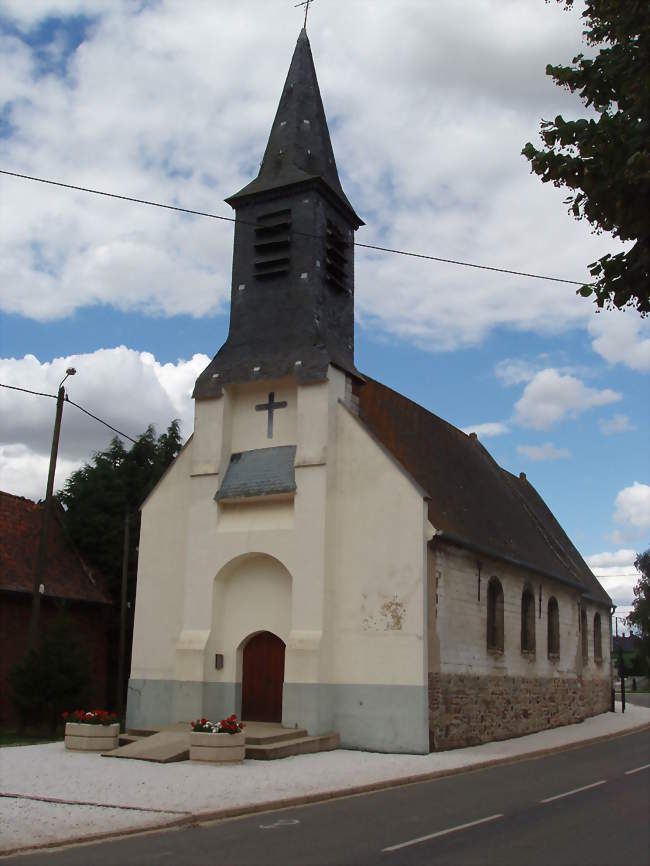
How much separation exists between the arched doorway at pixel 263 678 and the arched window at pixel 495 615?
17.3ft

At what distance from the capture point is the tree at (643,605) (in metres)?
62.3

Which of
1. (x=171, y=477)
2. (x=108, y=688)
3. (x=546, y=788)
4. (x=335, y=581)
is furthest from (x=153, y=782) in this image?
(x=108, y=688)

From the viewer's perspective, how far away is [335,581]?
19750 millimetres

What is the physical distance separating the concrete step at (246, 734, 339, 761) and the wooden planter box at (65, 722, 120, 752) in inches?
110

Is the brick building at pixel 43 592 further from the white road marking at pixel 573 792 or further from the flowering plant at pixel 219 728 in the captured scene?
the white road marking at pixel 573 792


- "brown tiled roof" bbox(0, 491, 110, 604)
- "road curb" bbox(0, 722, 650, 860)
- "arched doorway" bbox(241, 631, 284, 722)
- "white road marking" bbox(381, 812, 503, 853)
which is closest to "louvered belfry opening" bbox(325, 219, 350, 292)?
"arched doorway" bbox(241, 631, 284, 722)

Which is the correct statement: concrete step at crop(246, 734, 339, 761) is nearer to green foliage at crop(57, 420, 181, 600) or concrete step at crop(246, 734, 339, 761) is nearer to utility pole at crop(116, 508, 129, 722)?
utility pole at crop(116, 508, 129, 722)

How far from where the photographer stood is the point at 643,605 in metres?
62.6

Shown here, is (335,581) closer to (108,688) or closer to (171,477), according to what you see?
(171,477)

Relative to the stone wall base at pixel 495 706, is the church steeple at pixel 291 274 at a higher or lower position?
higher

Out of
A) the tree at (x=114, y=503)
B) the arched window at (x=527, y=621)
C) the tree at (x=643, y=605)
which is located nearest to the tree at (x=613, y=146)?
the arched window at (x=527, y=621)

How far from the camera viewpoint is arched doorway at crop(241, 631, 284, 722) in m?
20.2

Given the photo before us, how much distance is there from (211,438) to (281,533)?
3163 millimetres

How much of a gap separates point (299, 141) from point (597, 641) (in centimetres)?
2035
